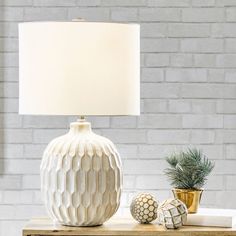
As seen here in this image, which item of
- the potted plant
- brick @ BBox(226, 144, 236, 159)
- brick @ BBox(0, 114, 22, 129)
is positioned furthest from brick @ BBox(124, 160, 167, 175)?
brick @ BBox(0, 114, 22, 129)

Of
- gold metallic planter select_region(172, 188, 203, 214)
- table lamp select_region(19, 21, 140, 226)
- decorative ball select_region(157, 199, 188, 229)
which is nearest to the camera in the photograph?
table lamp select_region(19, 21, 140, 226)

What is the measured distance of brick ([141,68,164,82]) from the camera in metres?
2.74

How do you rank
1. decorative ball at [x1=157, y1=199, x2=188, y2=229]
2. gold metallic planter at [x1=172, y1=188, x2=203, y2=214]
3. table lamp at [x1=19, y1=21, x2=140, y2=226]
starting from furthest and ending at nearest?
gold metallic planter at [x1=172, y1=188, x2=203, y2=214], decorative ball at [x1=157, y1=199, x2=188, y2=229], table lamp at [x1=19, y1=21, x2=140, y2=226]

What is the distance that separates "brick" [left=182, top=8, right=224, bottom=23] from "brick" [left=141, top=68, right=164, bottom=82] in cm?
23

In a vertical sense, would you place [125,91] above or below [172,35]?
below

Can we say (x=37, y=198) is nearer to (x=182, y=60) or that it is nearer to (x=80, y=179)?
(x=80, y=179)

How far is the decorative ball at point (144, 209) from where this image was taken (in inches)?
91.3

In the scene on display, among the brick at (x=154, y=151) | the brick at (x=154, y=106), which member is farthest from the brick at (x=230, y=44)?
the brick at (x=154, y=151)

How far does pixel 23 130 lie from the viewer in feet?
9.04

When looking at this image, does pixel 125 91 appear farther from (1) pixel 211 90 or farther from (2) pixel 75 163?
(1) pixel 211 90

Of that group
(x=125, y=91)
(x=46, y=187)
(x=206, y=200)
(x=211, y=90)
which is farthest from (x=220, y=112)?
(x=46, y=187)

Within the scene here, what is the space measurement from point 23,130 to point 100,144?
615 mm

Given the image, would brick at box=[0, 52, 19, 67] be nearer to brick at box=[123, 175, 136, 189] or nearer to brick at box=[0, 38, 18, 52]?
brick at box=[0, 38, 18, 52]

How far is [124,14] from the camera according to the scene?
2.73 meters
